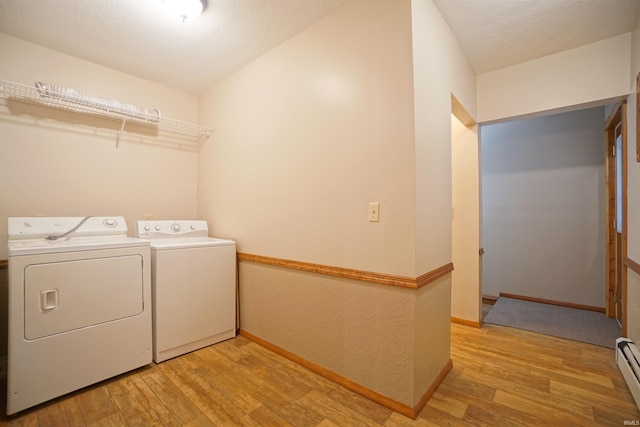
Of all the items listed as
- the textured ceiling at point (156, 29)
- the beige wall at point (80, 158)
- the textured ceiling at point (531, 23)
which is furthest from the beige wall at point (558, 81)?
the beige wall at point (80, 158)

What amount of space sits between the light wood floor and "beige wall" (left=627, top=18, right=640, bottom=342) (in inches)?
16.1

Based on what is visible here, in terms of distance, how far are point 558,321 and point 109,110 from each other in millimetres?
4746

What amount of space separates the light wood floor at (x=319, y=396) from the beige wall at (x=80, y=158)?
1.39m

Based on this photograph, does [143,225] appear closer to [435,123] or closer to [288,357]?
[288,357]

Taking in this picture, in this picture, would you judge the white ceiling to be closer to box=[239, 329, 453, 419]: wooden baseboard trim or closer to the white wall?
the white wall

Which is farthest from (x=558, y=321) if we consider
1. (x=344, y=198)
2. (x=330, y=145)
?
(x=330, y=145)

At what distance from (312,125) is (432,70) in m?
0.83

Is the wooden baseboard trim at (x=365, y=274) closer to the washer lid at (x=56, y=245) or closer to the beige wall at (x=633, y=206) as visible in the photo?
the washer lid at (x=56, y=245)

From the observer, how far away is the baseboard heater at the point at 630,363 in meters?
1.58

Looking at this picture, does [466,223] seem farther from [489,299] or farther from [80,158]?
[80,158]

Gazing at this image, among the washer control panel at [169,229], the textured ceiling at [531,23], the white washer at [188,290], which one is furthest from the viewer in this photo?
the washer control panel at [169,229]

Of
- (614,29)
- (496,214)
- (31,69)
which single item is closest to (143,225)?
(31,69)

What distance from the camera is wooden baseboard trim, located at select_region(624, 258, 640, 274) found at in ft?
5.87

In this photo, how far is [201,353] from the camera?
2.16 m
